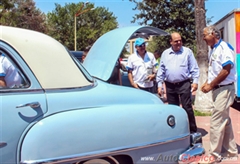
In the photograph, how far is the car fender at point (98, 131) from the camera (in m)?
Answer: 2.12

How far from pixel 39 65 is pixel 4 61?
315 mm

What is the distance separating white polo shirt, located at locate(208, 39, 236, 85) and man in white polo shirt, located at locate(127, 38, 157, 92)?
1.19m

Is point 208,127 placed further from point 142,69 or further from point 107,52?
point 107,52

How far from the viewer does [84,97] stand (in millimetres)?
2471

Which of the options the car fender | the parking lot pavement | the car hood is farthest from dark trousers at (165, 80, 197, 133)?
the car fender

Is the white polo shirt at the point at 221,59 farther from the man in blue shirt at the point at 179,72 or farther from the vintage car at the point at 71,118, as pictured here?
the vintage car at the point at 71,118

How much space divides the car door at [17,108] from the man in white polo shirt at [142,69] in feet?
8.97

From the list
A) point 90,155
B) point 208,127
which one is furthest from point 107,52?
point 208,127

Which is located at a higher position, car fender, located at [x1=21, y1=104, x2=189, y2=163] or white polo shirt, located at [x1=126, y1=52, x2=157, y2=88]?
white polo shirt, located at [x1=126, y1=52, x2=157, y2=88]

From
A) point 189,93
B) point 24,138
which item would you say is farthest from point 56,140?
point 189,93

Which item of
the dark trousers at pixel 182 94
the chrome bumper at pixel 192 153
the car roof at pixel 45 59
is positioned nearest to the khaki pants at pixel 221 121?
the dark trousers at pixel 182 94

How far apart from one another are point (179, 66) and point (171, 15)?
13.5 meters

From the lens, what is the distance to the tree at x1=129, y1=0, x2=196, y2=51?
57.0 feet

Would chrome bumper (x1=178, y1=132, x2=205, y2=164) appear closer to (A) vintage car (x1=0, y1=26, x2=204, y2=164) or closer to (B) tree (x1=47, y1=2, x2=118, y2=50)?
(A) vintage car (x1=0, y1=26, x2=204, y2=164)
